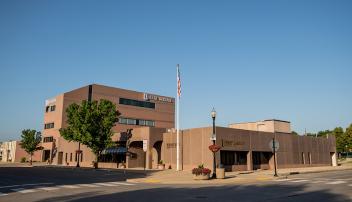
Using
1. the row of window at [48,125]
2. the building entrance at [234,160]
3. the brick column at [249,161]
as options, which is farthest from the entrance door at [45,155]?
the brick column at [249,161]

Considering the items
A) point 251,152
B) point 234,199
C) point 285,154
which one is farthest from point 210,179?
point 285,154

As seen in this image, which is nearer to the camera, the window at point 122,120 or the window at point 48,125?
the window at point 48,125

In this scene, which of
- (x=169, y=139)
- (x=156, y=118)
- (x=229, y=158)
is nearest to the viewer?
(x=229, y=158)

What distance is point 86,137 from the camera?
4903 centimetres

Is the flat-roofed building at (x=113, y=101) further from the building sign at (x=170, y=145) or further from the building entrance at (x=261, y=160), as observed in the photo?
the building entrance at (x=261, y=160)

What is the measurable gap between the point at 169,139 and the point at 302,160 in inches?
934

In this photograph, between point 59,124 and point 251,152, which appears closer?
point 251,152

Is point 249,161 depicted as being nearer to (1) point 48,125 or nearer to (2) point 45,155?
(1) point 48,125

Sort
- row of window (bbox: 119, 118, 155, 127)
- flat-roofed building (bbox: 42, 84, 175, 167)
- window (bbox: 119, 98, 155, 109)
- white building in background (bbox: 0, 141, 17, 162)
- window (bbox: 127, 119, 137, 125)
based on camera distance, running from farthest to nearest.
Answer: white building in background (bbox: 0, 141, 17, 162) → window (bbox: 119, 98, 155, 109) → window (bbox: 127, 119, 137, 125) → row of window (bbox: 119, 118, 155, 127) → flat-roofed building (bbox: 42, 84, 175, 167)

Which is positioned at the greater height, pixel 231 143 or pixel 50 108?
pixel 50 108

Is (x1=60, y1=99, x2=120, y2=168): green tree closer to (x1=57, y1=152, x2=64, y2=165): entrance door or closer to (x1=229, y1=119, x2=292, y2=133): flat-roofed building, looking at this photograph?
(x1=57, y1=152, x2=64, y2=165): entrance door

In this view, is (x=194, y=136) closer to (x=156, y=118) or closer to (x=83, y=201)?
(x=83, y=201)

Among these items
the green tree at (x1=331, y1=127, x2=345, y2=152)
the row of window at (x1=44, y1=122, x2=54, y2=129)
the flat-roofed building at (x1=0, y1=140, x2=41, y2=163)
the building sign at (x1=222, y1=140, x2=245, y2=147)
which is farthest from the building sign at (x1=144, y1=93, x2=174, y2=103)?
the green tree at (x1=331, y1=127, x2=345, y2=152)

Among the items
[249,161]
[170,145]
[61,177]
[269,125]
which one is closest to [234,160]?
[249,161]
